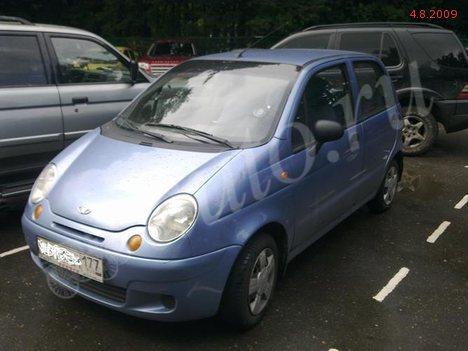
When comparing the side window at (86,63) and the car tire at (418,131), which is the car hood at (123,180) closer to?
the side window at (86,63)

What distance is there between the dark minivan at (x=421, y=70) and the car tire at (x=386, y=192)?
2.46 meters

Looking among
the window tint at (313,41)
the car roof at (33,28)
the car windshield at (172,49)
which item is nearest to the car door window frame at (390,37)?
the window tint at (313,41)

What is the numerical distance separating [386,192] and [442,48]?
11.0 feet

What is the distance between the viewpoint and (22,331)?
303 cm

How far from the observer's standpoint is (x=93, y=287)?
2.87 metres

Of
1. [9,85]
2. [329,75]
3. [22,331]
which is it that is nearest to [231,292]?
[22,331]

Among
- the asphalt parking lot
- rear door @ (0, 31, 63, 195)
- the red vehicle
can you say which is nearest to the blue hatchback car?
the asphalt parking lot

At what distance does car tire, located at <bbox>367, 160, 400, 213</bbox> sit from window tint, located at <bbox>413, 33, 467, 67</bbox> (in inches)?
112

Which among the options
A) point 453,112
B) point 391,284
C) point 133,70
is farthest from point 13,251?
point 453,112

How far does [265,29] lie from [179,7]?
490cm

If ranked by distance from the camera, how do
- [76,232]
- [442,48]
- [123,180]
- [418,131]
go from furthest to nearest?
1. [418,131]
2. [442,48]
3. [123,180]
4. [76,232]

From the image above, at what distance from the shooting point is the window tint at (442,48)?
7275mm

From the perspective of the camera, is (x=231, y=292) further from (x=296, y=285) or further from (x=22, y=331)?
(x=22, y=331)

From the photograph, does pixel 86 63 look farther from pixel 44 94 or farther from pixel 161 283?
pixel 161 283
